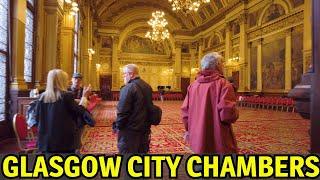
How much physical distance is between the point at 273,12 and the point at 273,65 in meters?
3.25

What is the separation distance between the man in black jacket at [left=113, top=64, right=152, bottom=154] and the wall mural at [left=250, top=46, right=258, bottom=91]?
17927 mm

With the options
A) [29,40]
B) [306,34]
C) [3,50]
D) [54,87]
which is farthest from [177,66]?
[54,87]

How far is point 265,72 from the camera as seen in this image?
18.8 meters

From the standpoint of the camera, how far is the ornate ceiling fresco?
27766 mm

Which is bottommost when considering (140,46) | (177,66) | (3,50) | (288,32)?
(3,50)

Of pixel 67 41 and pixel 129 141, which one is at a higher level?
pixel 67 41

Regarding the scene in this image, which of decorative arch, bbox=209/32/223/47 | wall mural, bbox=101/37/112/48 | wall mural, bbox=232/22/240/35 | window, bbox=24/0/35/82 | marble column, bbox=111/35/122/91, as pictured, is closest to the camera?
window, bbox=24/0/35/82

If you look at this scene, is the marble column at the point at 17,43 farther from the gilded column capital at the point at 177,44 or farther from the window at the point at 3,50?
the gilded column capital at the point at 177,44

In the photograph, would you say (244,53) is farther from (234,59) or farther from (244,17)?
(244,17)

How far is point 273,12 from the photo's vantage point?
18094 millimetres

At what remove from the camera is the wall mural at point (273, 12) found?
17.4 metres

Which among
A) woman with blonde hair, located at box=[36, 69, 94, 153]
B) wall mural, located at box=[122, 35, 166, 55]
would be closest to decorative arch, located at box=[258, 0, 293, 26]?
woman with blonde hair, located at box=[36, 69, 94, 153]

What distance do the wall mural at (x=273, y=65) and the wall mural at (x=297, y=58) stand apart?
0.91 meters

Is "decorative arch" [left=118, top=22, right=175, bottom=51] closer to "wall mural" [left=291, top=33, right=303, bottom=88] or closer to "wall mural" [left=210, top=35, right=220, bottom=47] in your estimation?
"wall mural" [left=210, top=35, right=220, bottom=47]
